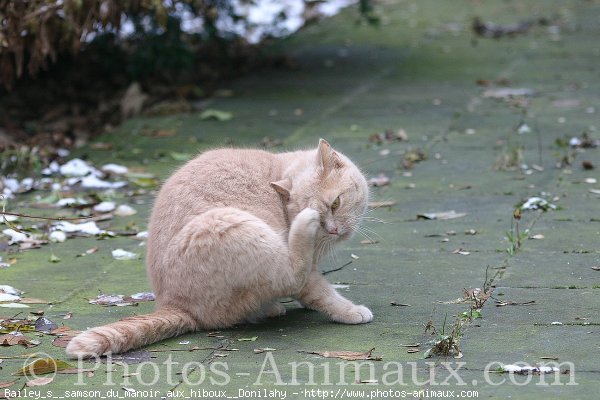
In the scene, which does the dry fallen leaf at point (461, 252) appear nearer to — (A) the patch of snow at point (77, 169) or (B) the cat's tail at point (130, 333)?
(B) the cat's tail at point (130, 333)

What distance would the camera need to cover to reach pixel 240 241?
4621 mm

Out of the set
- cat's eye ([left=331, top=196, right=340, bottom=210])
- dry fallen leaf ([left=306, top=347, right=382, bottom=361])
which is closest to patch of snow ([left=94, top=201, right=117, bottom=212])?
cat's eye ([left=331, top=196, right=340, bottom=210])

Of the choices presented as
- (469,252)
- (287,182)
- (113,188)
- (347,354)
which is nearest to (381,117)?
(113,188)

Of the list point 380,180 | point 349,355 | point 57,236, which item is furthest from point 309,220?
point 380,180

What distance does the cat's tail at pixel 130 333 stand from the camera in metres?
4.34

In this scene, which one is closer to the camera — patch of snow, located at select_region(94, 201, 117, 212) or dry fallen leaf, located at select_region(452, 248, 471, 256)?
dry fallen leaf, located at select_region(452, 248, 471, 256)

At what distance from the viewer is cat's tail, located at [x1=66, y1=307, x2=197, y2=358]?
4340 millimetres

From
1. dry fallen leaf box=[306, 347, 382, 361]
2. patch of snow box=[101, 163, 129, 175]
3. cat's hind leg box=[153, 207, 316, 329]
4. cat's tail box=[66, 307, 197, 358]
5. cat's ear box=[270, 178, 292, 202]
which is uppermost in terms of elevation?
cat's ear box=[270, 178, 292, 202]

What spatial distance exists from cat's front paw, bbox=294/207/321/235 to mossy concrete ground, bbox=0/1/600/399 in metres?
0.53

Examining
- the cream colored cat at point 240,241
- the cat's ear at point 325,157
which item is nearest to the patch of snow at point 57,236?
the cream colored cat at point 240,241

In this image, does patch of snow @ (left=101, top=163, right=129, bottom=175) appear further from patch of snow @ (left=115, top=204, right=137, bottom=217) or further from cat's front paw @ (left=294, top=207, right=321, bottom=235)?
cat's front paw @ (left=294, top=207, right=321, bottom=235)

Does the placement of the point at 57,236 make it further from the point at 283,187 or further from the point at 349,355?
the point at 349,355

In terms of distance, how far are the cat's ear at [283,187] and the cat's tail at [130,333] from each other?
817 mm

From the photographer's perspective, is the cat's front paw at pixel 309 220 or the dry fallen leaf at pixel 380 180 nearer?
the cat's front paw at pixel 309 220
